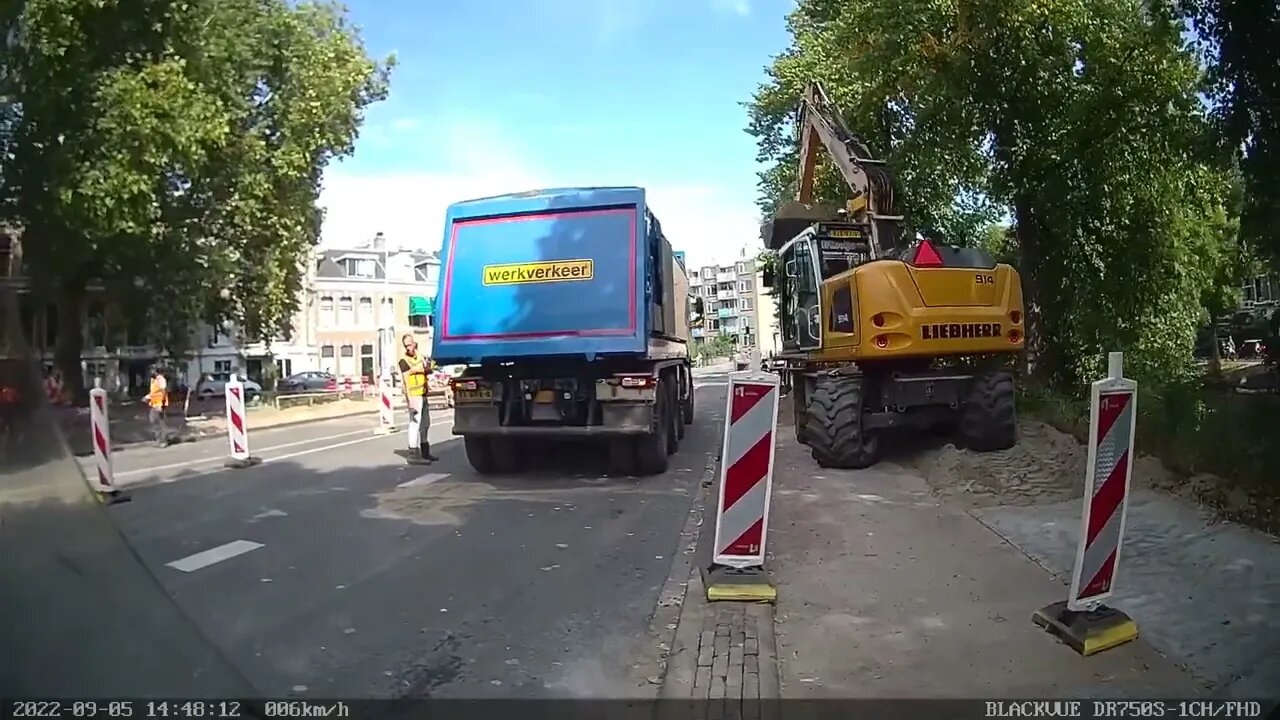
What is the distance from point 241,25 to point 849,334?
653cm

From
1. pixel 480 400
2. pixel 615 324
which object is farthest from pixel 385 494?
pixel 615 324

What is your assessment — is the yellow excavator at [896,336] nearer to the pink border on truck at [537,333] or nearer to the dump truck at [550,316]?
the dump truck at [550,316]

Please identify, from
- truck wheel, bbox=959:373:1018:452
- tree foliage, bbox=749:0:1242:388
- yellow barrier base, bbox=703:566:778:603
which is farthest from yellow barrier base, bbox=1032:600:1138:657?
truck wheel, bbox=959:373:1018:452

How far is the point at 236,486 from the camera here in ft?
32.8

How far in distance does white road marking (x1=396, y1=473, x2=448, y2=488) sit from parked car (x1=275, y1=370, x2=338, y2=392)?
18.3 feet

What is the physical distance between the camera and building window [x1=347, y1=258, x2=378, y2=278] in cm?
1716

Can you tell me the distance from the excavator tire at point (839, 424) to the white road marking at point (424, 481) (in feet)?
14.5

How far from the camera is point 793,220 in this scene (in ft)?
44.1

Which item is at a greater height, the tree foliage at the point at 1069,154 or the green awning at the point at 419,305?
the tree foliage at the point at 1069,154

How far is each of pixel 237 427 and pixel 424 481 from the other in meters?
2.73

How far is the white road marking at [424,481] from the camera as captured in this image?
33.7 feet

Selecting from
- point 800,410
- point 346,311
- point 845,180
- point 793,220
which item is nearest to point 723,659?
point 800,410

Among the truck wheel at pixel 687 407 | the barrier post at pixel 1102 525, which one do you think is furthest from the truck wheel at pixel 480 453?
the barrier post at pixel 1102 525

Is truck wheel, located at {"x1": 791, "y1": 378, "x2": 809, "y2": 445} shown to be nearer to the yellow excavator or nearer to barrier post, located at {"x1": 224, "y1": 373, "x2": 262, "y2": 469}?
the yellow excavator
